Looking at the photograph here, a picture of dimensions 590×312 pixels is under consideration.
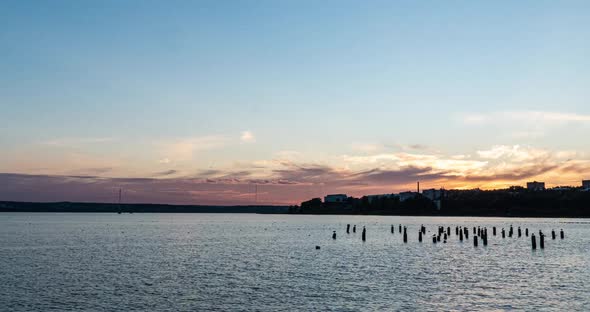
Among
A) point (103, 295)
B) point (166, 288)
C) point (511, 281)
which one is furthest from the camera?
point (511, 281)

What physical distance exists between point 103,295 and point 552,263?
43142 mm

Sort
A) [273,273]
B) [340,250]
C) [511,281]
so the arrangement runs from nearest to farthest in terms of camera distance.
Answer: [511,281]
[273,273]
[340,250]

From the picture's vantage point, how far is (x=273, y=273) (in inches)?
1852

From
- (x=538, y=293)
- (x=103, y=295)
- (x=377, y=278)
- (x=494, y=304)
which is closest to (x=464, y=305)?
(x=494, y=304)

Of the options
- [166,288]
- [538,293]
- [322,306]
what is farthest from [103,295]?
[538,293]

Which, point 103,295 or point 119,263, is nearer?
point 103,295

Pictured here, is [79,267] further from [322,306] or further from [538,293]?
[538,293]

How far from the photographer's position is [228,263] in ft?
181

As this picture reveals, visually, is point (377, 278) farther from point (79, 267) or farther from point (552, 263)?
point (79, 267)

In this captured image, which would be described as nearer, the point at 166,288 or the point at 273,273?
the point at 166,288

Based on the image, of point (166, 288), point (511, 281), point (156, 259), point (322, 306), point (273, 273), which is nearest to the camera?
point (322, 306)

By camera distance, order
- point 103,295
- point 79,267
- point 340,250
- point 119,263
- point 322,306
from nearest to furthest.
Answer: point 322,306
point 103,295
point 79,267
point 119,263
point 340,250

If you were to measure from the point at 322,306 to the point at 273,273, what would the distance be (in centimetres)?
1538

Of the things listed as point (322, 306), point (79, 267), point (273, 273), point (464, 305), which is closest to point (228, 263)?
point (273, 273)
